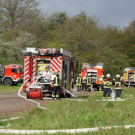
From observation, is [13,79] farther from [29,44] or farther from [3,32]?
[3,32]

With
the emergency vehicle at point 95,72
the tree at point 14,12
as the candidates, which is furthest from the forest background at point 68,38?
the emergency vehicle at point 95,72

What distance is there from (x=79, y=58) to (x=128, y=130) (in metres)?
34.5

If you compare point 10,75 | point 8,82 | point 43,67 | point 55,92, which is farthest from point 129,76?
point 55,92

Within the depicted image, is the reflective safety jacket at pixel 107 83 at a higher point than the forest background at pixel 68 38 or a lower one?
lower

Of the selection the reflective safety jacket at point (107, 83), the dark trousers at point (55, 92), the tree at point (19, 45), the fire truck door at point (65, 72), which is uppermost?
the tree at point (19, 45)

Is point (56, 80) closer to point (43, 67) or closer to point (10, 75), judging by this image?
point (43, 67)

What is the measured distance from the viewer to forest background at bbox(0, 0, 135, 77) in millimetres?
42531

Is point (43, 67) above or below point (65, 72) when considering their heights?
above

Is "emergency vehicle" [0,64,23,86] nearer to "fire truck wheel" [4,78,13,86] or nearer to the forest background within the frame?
"fire truck wheel" [4,78,13,86]

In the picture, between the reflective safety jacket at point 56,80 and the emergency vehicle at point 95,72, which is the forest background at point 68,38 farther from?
the reflective safety jacket at point 56,80

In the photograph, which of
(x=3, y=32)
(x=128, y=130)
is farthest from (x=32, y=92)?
(x=3, y=32)

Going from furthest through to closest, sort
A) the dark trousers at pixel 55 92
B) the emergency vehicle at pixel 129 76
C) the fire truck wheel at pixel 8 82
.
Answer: the emergency vehicle at pixel 129 76, the fire truck wheel at pixel 8 82, the dark trousers at pixel 55 92

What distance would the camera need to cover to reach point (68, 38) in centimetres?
4297

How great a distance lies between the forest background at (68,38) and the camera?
42.5m
